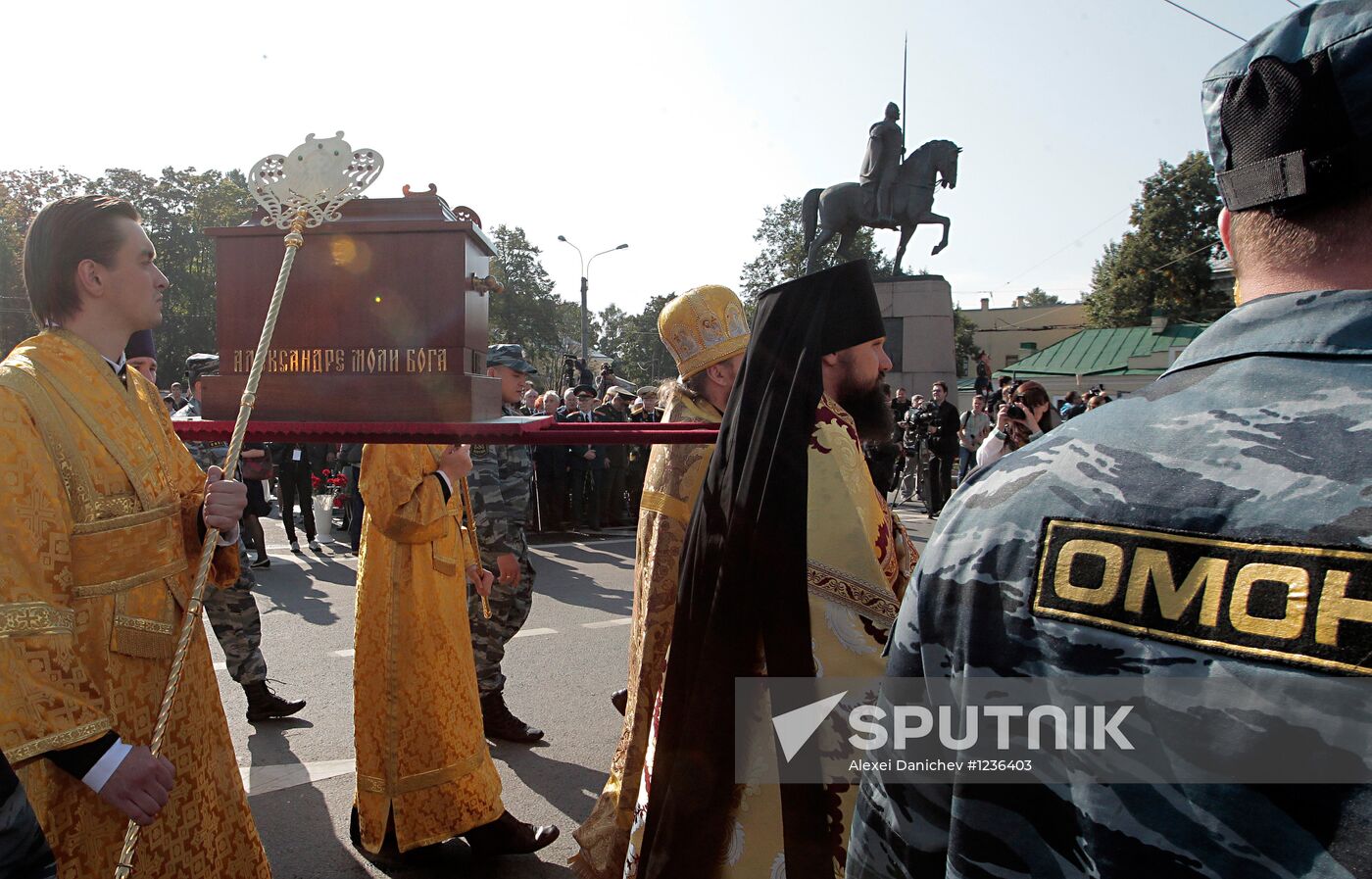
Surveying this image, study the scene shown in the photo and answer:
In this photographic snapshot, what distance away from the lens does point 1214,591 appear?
80 cm

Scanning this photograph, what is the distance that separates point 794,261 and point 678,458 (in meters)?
59.3

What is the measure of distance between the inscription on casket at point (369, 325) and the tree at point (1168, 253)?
152 ft

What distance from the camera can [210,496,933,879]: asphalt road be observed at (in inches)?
143

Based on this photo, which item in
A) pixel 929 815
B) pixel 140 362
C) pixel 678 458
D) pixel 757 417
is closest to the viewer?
pixel 929 815

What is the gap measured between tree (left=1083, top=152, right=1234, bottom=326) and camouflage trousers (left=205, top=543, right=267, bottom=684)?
45.2 meters

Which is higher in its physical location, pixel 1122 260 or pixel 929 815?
pixel 1122 260

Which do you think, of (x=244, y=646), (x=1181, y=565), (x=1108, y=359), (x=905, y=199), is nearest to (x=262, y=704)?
(x=244, y=646)

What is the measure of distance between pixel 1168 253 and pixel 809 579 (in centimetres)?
4910

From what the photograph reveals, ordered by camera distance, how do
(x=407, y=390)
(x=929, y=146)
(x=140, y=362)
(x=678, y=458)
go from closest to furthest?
(x=407, y=390) → (x=678, y=458) → (x=140, y=362) → (x=929, y=146)

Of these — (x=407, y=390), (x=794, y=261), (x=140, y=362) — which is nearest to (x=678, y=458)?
(x=407, y=390)

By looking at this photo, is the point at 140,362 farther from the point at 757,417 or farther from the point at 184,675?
the point at 757,417

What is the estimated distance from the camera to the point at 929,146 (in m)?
19.7

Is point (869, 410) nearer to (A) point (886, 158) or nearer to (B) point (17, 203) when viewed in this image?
(A) point (886, 158)

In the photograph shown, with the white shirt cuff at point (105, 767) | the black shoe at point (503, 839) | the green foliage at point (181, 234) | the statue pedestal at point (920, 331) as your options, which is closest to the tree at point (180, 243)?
the green foliage at point (181, 234)
